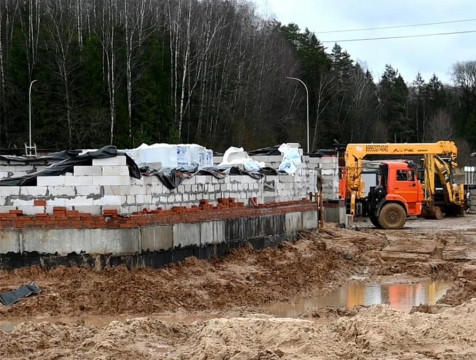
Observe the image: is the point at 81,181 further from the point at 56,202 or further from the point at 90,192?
the point at 56,202

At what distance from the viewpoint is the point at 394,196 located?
26.2 m

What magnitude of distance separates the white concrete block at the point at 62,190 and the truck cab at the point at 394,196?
53.4 ft

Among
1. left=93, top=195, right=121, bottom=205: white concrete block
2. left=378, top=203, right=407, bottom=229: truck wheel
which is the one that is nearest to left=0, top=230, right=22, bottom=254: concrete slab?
left=93, top=195, right=121, bottom=205: white concrete block

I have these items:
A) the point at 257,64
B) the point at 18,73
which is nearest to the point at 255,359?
the point at 18,73

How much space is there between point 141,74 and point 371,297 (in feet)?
122

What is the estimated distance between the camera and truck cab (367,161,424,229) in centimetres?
2612

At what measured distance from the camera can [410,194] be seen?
26.8m

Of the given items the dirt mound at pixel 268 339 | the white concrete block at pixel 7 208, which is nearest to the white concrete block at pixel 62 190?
the white concrete block at pixel 7 208

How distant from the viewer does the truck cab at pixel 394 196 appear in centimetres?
2612

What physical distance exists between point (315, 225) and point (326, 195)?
12.3 ft

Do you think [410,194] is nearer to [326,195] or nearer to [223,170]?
Result: [326,195]

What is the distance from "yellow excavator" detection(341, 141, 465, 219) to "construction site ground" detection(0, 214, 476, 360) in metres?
7.88

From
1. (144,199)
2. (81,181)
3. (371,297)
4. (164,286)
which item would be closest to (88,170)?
(81,181)

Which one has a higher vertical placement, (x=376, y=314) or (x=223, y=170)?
(x=223, y=170)
